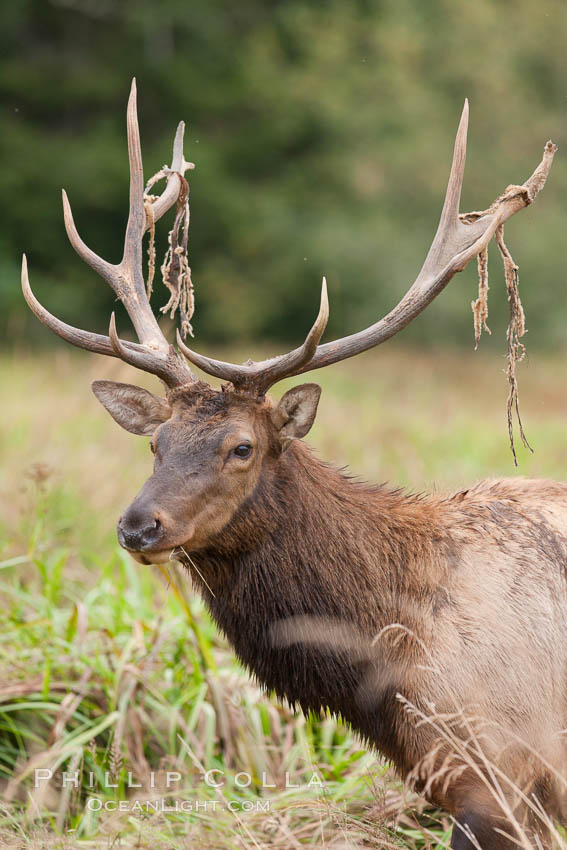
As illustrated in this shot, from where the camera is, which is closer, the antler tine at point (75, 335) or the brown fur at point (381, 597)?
the brown fur at point (381, 597)

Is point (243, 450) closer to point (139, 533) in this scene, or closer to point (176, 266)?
point (139, 533)

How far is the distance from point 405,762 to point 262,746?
1.17m

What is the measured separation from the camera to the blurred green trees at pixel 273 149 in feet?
55.6

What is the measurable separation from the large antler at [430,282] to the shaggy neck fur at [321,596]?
325 mm

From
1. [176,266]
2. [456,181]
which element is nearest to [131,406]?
[176,266]

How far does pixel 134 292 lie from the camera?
3805 millimetres

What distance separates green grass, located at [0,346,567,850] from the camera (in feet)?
11.5

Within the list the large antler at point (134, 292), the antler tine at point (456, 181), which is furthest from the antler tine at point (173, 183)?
the antler tine at point (456, 181)

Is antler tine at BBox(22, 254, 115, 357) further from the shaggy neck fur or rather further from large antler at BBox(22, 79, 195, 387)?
the shaggy neck fur

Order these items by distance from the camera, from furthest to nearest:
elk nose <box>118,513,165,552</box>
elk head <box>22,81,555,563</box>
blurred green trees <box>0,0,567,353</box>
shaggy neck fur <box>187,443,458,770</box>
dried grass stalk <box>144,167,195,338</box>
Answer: blurred green trees <box>0,0,567,353</box> < dried grass stalk <box>144,167,195,338</box> < shaggy neck fur <box>187,443,458,770</box> < elk head <box>22,81,555,563</box> < elk nose <box>118,513,165,552</box>

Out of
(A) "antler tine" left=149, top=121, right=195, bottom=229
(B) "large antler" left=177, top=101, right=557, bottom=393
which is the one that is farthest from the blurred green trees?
(B) "large antler" left=177, top=101, right=557, bottom=393

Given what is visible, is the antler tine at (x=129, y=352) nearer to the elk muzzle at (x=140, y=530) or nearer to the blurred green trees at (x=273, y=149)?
the elk muzzle at (x=140, y=530)

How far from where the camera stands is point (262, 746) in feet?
13.6

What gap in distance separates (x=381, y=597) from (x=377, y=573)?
0.08 meters
